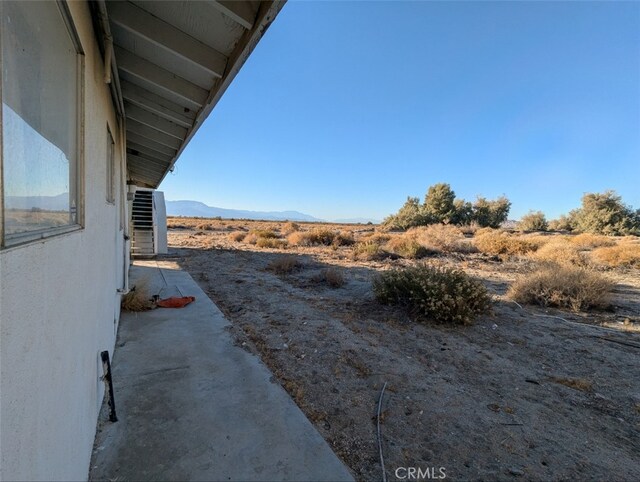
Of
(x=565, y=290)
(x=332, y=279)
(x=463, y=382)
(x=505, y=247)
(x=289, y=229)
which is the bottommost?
(x=463, y=382)

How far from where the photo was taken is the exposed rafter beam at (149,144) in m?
5.36

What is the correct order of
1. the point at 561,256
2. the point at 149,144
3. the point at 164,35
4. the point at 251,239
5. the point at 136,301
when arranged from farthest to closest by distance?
the point at 251,239, the point at 561,256, the point at 149,144, the point at 136,301, the point at 164,35

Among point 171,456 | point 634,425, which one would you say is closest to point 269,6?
point 171,456

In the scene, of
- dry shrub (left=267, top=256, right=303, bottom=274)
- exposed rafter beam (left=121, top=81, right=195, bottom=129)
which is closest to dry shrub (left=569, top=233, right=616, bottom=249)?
dry shrub (left=267, top=256, right=303, bottom=274)

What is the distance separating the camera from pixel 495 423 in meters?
2.80

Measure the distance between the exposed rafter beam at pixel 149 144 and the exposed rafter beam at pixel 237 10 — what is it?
3942 millimetres

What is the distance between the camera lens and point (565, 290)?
669 centimetres

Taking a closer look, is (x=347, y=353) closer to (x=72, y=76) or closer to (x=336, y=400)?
(x=336, y=400)

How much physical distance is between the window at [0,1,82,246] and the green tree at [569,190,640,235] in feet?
104

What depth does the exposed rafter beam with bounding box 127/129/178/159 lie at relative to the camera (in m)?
5.36

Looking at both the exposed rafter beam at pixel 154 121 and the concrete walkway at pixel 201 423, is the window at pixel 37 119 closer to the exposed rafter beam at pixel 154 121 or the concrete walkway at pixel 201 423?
the concrete walkway at pixel 201 423

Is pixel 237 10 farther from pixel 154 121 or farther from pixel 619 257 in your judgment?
pixel 619 257

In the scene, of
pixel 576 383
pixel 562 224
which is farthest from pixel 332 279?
pixel 562 224

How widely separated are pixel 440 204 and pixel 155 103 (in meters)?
28.3
